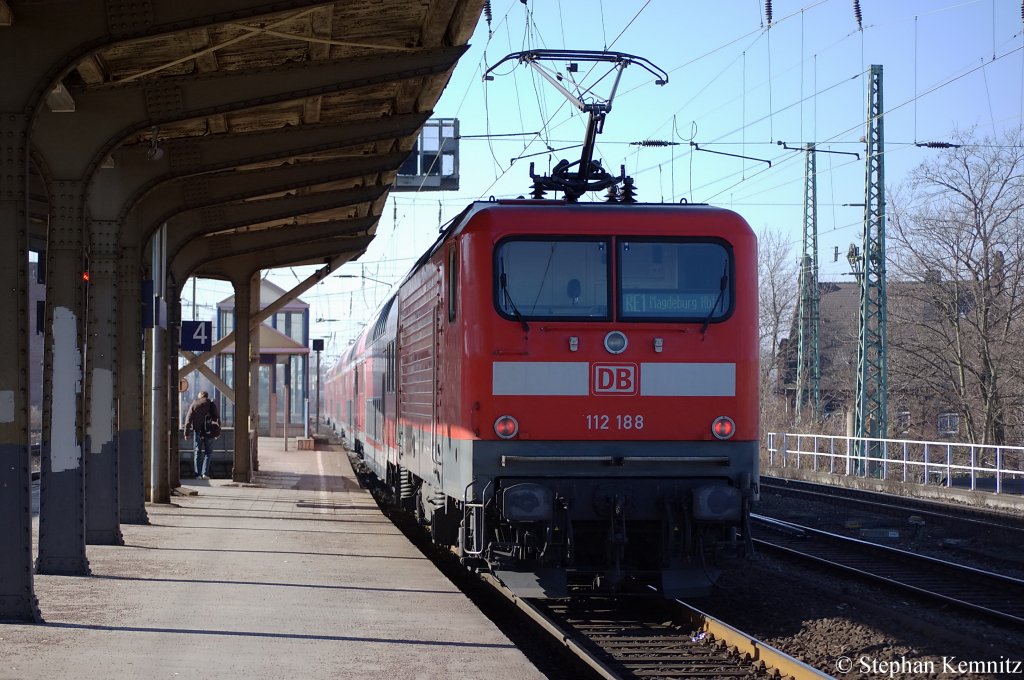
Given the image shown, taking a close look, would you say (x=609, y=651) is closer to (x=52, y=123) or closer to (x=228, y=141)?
(x=52, y=123)

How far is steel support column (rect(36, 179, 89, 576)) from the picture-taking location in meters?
10.1

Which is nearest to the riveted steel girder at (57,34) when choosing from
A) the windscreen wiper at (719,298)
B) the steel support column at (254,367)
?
the windscreen wiper at (719,298)

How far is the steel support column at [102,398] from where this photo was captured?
12484mm

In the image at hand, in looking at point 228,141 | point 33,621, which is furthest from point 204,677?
point 228,141

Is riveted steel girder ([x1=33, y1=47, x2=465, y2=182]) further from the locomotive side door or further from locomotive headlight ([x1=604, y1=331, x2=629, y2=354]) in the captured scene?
locomotive headlight ([x1=604, y1=331, x2=629, y2=354])

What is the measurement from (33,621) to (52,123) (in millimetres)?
4590

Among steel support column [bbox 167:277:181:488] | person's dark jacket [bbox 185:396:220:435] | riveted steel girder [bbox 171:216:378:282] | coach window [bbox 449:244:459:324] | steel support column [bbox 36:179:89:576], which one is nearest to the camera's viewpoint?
coach window [bbox 449:244:459:324]

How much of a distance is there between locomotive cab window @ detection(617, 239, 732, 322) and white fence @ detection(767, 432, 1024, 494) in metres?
12.9

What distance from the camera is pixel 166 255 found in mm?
17250

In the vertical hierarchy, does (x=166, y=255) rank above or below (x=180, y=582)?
above

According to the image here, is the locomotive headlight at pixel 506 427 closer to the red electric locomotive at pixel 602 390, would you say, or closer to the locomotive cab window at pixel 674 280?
the red electric locomotive at pixel 602 390

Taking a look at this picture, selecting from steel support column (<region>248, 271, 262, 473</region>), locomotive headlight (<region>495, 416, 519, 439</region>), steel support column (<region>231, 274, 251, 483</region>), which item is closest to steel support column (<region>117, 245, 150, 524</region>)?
locomotive headlight (<region>495, 416, 519, 439</region>)

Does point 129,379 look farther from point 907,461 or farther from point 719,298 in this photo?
point 907,461

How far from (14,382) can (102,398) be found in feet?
14.9
